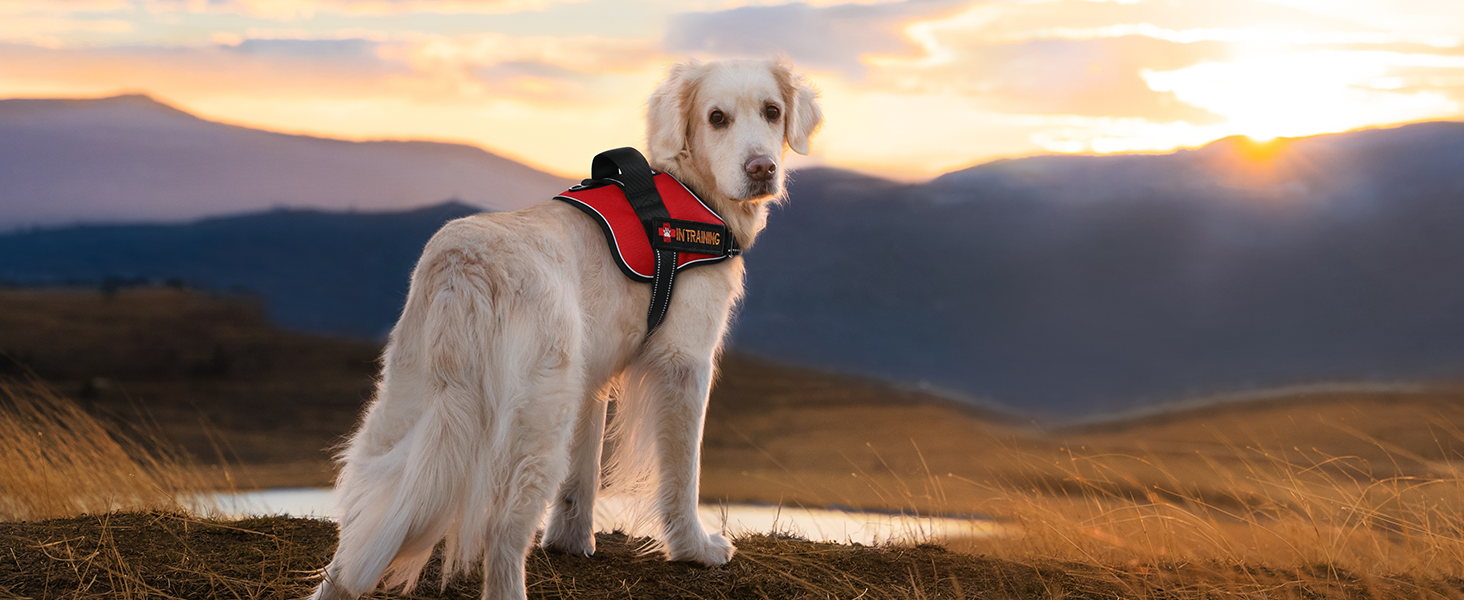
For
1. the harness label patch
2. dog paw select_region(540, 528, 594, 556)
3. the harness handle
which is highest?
the harness handle

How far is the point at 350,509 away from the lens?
3.92 meters

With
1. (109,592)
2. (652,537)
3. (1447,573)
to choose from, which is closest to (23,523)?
(109,592)

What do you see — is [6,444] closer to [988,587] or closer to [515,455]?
[515,455]

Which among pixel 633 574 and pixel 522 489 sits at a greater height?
pixel 522 489

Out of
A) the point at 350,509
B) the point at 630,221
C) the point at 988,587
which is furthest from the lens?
the point at 988,587

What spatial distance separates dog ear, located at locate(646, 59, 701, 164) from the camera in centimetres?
531

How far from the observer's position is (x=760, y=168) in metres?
4.99

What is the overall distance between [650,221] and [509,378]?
1.31 m

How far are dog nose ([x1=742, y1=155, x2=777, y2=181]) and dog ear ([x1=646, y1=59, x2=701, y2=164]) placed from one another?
20.7 inches

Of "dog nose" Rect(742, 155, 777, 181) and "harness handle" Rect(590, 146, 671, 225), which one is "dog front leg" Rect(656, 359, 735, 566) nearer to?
"harness handle" Rect(590, 146, 671, 225)

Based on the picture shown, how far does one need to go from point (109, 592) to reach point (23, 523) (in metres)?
2.32

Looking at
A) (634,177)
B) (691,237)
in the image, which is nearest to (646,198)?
(634,177)

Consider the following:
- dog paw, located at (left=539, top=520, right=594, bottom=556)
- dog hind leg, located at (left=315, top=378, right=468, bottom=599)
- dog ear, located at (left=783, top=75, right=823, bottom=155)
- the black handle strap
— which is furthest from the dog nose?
dog paw, located at (left=539, top=520, right=594, bottom=556)

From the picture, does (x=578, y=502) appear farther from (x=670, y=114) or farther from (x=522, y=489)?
(x=670, y=114)
